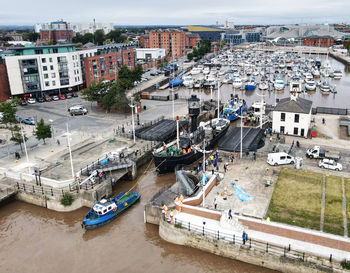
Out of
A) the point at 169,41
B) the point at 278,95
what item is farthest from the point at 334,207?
the point at 169,41

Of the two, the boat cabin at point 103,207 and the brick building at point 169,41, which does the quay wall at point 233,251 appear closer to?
the boat cabin at point 103,207

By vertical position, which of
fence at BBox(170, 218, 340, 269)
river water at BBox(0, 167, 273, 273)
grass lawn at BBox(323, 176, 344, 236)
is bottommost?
river water at BBox(0, 167, 273, 273)

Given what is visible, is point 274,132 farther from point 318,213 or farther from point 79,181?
point 79,181

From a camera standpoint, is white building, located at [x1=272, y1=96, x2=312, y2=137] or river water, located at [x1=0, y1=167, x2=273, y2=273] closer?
river water, located at [x1=0, y1=167, x2=273, y2=273]

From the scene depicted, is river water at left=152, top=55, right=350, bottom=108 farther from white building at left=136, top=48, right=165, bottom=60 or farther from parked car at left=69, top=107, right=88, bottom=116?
white building at left=136, top=48, right=165, bottom=60

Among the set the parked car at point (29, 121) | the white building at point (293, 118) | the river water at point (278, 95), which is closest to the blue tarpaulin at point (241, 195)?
the white building at point (293, 118)

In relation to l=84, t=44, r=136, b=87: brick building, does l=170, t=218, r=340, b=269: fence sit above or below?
below

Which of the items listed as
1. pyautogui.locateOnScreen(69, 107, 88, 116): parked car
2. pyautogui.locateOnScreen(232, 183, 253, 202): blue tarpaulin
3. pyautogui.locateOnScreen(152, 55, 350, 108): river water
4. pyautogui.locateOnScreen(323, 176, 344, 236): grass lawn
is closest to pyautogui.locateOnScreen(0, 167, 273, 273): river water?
pyautogui.locateOnScreen(232, 183, 253, 202): blue tarpaulin
